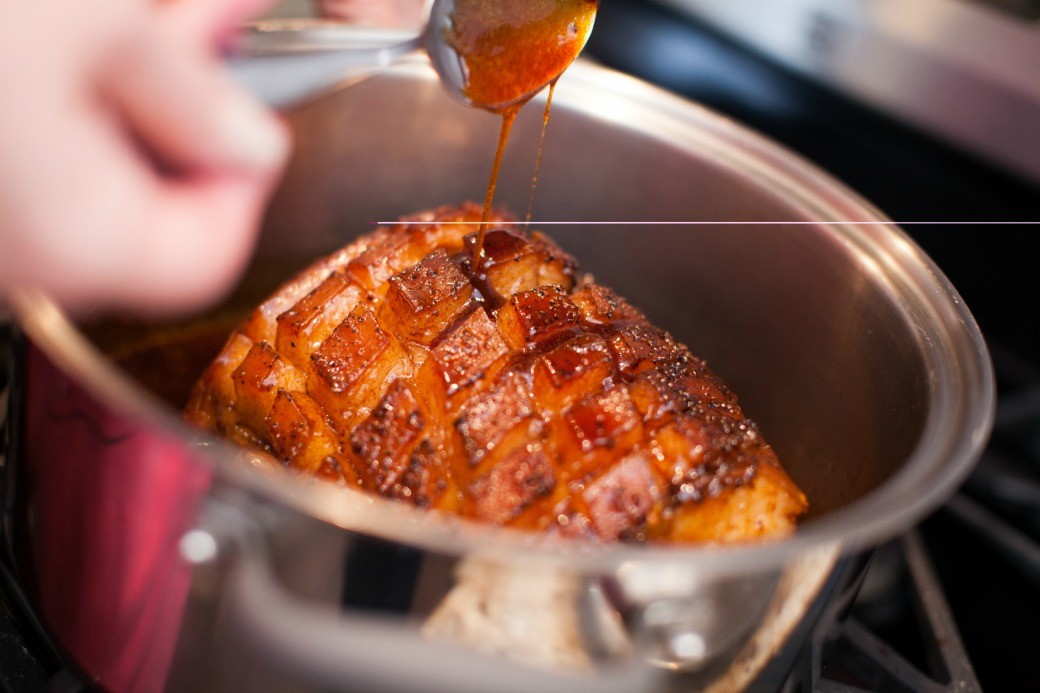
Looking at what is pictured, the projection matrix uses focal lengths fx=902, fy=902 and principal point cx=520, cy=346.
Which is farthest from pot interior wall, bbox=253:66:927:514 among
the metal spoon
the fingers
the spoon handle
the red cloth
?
the fingers

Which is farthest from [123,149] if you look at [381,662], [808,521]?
[808,521]

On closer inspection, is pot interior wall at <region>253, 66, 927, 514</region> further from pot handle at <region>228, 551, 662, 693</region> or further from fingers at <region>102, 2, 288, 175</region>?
fingers at <region>102, 2, 288, 175</region>

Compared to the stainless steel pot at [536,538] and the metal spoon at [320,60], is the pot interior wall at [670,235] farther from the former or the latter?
the metal spoon at [320,60]

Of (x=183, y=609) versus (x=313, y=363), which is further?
(x=313, y=363)

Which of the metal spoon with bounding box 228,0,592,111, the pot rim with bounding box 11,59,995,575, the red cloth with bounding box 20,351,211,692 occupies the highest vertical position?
the metal spoon with bounding box 228,0,592,111

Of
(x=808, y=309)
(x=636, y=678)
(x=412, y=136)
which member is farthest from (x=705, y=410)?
(x=412, y=136)

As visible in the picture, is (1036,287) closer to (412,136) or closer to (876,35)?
(876,35)

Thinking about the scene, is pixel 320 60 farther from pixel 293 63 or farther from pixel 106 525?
pixel 106 525
